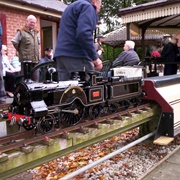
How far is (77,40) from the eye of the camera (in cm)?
395

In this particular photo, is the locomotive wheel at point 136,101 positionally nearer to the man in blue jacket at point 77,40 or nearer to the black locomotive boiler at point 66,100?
the black locomotive boiler at point 66,100

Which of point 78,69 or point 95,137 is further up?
point 78,69

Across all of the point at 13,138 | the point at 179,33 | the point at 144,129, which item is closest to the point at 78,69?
the point at 13,138

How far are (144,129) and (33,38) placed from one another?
3120 millimetres

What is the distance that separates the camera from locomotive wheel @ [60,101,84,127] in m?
3.53

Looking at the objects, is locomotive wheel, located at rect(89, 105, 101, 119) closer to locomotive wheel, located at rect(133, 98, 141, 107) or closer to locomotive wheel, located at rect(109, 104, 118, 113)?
locomotive wheel, located at rect(109, 104, 118, 113)

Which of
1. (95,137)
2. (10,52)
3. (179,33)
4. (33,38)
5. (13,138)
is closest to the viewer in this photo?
(13,138)

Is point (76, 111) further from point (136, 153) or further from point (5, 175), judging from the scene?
point (136, 153)

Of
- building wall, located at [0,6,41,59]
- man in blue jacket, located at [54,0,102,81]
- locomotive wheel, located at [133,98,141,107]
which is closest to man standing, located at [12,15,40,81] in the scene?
man in blue jacket, located at [54,0,102,81]

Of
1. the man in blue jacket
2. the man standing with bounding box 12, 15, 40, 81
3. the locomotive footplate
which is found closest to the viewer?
the man in blue jacket

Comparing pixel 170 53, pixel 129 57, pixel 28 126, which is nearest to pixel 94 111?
pixel 28 126

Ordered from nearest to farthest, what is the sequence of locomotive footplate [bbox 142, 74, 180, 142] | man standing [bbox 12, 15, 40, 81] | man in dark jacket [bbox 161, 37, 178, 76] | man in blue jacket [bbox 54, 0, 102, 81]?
man in blue jacket [bbox 54, 0, 102, 81] < locomotive footplate [bbox 142, 74, 180, 142] < man standing [bbox 12, 15, 40, 81] < man in dark jacket [bbox 161, 37, 178, 76]

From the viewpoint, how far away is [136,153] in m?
5.45

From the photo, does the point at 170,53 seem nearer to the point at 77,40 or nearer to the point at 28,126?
the point at 77,40
